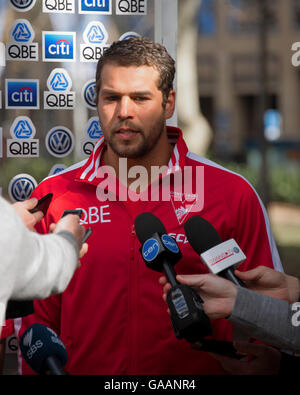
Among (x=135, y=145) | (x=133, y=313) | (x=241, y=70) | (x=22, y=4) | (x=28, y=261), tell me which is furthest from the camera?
(x=241, y=70)

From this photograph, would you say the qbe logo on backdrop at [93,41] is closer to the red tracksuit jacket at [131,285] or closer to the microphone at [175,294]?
the red tracksuit jacket at [131,285]

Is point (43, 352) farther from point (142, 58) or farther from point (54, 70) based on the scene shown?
point (54, 70)

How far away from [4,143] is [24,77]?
36cm

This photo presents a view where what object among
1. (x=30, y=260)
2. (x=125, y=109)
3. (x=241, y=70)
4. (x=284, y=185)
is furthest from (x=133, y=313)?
(x=241, y=70)

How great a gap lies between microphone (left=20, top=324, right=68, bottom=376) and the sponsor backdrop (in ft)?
4.02

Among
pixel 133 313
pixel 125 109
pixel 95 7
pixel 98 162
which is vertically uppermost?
pixel 95 7

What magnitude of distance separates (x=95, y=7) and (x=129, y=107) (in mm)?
794

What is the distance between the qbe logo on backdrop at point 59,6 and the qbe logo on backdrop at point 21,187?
87cm

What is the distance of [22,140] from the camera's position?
3.51m

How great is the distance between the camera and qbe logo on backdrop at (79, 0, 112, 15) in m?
3.45

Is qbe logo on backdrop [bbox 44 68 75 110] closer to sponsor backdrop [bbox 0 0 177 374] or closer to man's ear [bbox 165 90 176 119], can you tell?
sponsor backdrop [bbox 0 0 177 374]

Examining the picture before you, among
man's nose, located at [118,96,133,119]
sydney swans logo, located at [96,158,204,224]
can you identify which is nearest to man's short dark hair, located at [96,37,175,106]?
man's nose, located at [118,96,133,119]

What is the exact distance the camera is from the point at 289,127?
3134 cm

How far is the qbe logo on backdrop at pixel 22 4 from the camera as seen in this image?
134 inches
